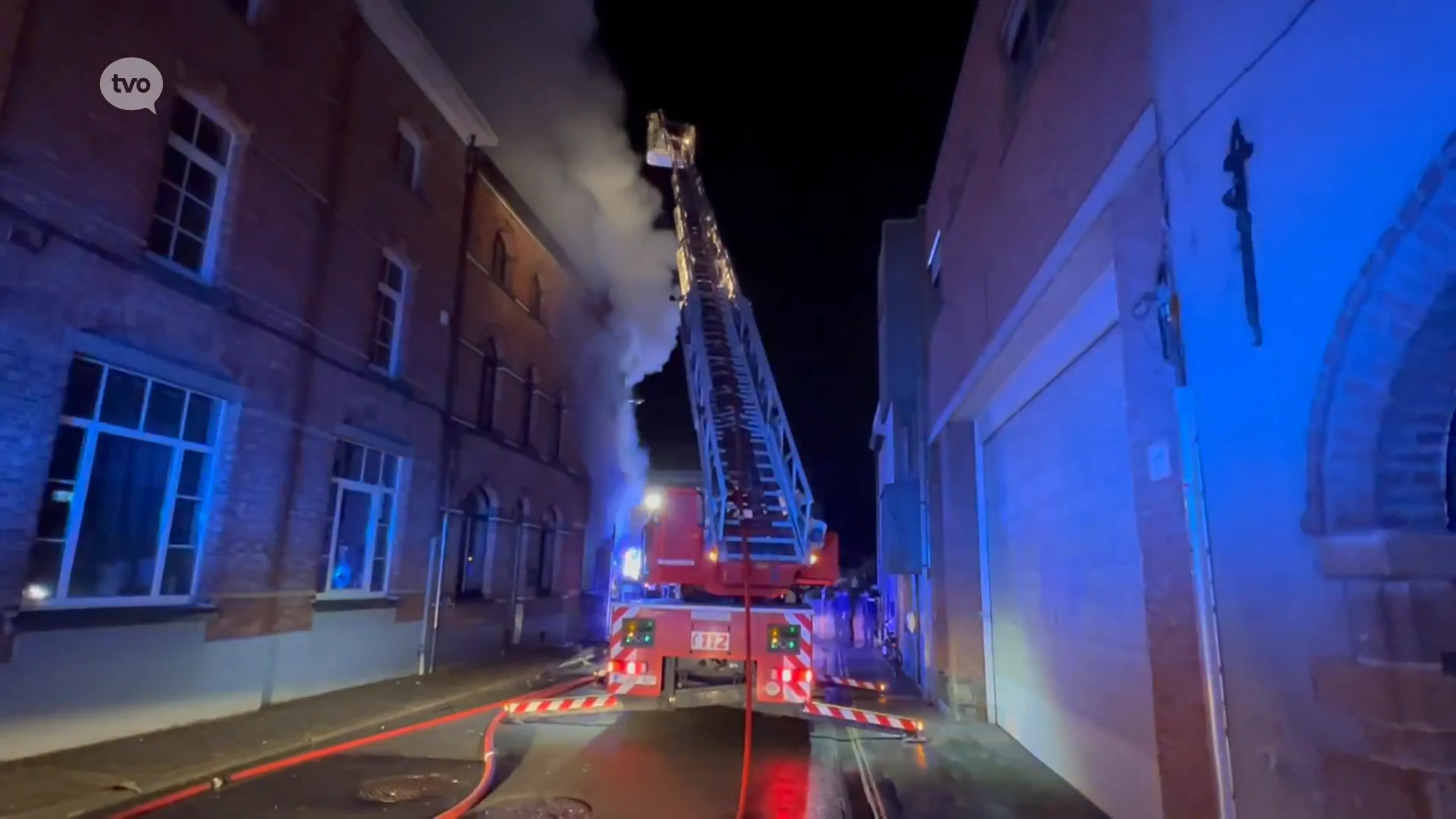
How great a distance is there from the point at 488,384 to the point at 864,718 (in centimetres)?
1015

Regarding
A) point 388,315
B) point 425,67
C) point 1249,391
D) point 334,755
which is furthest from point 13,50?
point 1249,391

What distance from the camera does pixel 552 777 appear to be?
20.5ft

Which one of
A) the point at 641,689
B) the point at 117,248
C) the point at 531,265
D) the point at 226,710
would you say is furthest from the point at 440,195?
the point at 641,689

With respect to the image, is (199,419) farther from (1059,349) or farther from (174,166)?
(1059,349)

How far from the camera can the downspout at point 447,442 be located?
485 inches

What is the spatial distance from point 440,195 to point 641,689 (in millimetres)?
9105

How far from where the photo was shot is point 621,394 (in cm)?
2303

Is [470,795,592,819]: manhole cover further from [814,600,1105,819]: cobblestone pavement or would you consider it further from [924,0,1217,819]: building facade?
[924,0,1217,819]: building facade

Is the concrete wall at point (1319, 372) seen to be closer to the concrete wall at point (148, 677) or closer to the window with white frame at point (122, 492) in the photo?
the concrete wall at point (148, 677)

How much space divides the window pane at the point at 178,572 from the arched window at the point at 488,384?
256 inches

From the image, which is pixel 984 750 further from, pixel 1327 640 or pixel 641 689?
pixel 1327 640

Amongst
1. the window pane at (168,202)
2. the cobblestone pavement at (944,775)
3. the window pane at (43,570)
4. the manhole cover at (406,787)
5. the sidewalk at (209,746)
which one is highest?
the window pane at (168,202)

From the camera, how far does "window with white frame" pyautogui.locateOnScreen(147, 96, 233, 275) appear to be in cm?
792

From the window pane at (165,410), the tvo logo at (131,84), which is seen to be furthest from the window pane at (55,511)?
the tvo logo at (131,84)
